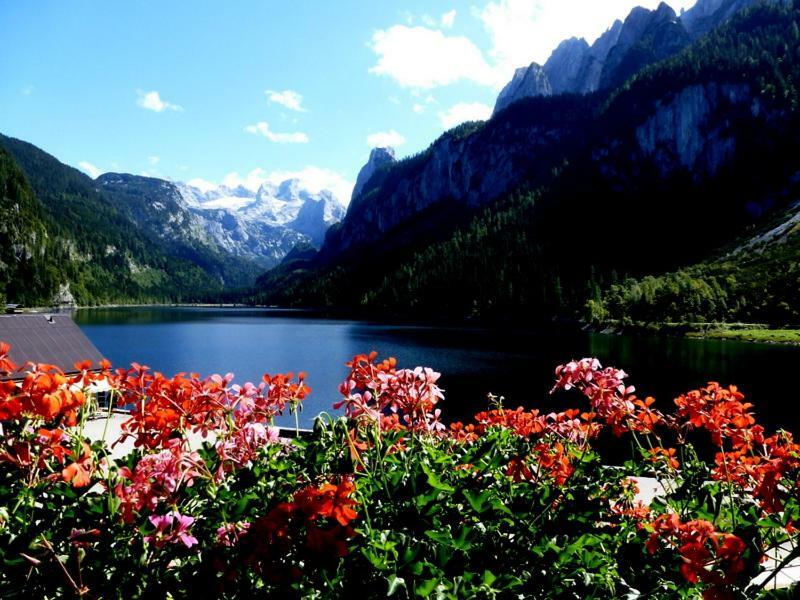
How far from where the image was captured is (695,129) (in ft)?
603

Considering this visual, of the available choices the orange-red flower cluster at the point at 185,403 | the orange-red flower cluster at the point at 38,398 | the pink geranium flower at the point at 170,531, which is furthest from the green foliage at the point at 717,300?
the orange-red flower cluster at the point at 38,398

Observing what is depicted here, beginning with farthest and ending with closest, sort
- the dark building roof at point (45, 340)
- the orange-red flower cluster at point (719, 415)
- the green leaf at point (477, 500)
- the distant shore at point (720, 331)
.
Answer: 1. the distant shore at point (720, 331)
2. the dark building roof at point (45, 340)
3. the orange-red flower cluster at point (719, 415)
4. the green leaf at point (477, 500)

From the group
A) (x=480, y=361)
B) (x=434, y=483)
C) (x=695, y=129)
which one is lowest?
(x=480, y=361)

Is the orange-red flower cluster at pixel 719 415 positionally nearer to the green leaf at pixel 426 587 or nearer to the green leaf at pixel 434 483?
the green leaf at pixel 434 483

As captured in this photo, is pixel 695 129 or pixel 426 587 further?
pixel 695 129

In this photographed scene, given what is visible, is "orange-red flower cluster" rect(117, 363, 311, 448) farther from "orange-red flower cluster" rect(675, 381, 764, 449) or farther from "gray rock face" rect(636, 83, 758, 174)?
"gray rock face" rect(636, 83, 758, 174)

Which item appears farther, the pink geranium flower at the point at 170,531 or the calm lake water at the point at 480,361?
the calm lake water at the point at 480,361

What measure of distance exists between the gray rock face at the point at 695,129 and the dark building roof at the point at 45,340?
706 feet

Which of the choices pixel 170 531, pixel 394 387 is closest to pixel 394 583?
pixel 170 531

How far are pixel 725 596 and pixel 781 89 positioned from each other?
237134mm

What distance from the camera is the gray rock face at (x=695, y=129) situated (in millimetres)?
179500

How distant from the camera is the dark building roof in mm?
18266

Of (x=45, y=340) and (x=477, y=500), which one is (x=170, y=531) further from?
(x=45, y=340)

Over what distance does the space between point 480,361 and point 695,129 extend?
605 feet
